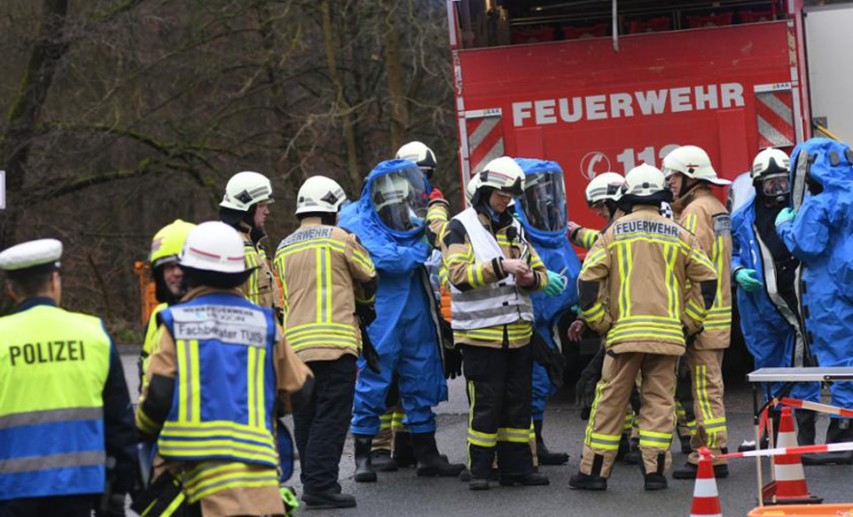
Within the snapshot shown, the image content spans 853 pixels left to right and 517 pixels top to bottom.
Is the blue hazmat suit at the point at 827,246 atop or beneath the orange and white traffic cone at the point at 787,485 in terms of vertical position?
atop

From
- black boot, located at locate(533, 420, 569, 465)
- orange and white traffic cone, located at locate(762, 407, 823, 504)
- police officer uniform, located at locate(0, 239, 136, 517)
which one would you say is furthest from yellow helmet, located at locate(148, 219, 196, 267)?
black boot, located at locate(533, 420, 569, 465)

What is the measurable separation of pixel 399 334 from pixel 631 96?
339 centimetres

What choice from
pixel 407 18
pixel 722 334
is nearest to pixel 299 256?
pixel 722 334

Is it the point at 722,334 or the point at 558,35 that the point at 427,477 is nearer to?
the point at 722,334

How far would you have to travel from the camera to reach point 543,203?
9.92 metres

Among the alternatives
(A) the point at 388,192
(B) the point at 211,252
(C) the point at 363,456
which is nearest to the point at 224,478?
(B) the point at 211,252

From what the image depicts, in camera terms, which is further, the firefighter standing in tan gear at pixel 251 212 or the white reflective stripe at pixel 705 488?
the firefighter standing in tan gear at pixel 251 212

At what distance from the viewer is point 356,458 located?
9.45 metres

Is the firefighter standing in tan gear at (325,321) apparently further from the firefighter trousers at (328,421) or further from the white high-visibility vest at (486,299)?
the white high-visibility vest at (486,299)

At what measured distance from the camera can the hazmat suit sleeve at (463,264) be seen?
8.44 m

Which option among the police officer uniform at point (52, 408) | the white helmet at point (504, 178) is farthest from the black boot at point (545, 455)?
the police officer uniform at point (52, 408)

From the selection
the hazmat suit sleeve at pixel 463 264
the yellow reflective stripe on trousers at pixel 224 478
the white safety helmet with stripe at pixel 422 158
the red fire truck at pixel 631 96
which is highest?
the red fire truck at pixel 631 96

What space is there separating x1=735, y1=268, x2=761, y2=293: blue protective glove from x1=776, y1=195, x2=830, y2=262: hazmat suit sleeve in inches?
23.5

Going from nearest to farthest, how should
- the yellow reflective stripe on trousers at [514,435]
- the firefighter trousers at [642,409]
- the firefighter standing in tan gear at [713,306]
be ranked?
the firefighter trousers at [642,409] → the yellow reflective stripe on trousers at [514,435] → the firefighter standing in tan gear at [713,306]
